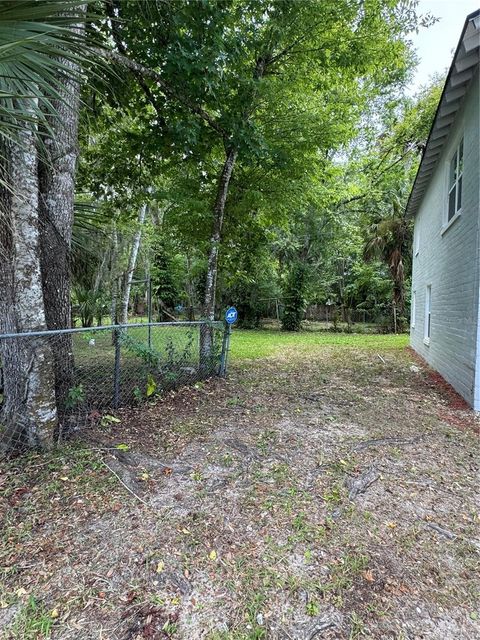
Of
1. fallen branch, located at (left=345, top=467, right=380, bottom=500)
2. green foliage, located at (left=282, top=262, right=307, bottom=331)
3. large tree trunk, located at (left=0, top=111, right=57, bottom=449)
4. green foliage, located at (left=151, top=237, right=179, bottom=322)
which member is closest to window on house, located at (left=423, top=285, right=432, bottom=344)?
fallen branch, located at (left=345, top=467, right=380, bottom=500)

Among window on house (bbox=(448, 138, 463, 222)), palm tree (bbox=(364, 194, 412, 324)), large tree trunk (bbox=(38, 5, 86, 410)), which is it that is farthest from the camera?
palm tree (bbox=(364, 194, 412, 324))

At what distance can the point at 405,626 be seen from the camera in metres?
1.61

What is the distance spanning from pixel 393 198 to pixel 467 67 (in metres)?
11.9

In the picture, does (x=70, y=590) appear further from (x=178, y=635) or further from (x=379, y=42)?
(x=379, y=42)

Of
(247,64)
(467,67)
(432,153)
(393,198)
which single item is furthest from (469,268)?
(393,198)

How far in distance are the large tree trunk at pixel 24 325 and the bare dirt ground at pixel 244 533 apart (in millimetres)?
294

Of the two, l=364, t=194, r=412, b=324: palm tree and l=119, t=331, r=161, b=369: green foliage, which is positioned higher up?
l=364, t=194, r=412, b=324: palm tree

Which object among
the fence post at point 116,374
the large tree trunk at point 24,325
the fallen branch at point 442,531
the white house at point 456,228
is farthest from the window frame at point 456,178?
the large tree trunk at point 24,325

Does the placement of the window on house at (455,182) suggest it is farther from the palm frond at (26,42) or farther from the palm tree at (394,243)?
the palm tree at (394,243)

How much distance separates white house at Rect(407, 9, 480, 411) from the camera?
190 inches

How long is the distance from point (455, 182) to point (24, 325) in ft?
23.5

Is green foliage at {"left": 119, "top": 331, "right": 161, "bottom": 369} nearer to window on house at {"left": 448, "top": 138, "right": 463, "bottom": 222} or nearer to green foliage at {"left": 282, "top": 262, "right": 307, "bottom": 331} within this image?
window on house at {"left": 448, "top": 138, "right": 463, "bottom": 222}

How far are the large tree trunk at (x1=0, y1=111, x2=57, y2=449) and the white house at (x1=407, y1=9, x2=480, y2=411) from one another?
5078mm

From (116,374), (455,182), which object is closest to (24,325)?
(116,374)
